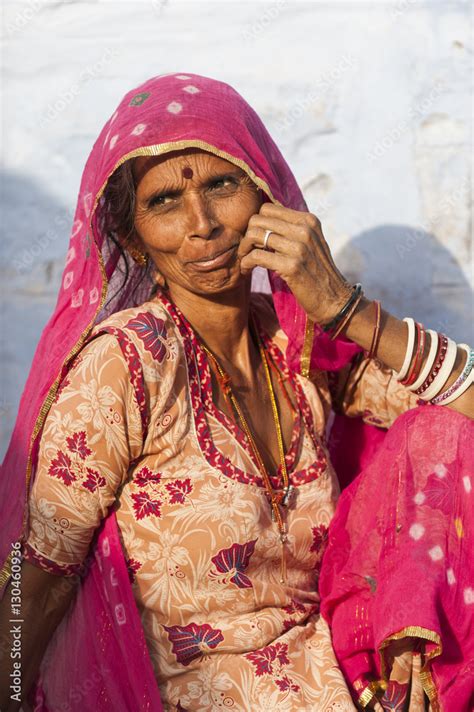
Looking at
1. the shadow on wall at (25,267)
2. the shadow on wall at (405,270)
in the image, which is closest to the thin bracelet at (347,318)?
the shadow on wall at (405,270)

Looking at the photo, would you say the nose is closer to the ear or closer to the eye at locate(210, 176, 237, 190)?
the eye at locate(210, 176, 237, 190)

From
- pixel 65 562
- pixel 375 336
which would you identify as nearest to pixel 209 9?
pixel 375 336

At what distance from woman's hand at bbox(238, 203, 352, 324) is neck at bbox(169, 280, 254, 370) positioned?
184 millimetres

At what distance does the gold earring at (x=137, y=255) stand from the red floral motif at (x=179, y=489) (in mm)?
529

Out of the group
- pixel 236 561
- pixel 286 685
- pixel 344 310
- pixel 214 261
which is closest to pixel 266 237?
pixel 214 261

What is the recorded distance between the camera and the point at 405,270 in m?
3.38

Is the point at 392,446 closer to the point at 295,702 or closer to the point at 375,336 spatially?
the point at 375,336

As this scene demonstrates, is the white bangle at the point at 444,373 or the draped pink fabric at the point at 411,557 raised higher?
the white bangle at the point at 444,373

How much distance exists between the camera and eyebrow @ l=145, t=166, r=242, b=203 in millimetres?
1899

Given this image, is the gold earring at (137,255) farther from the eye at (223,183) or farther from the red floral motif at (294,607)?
the red floral motif at (294,607)

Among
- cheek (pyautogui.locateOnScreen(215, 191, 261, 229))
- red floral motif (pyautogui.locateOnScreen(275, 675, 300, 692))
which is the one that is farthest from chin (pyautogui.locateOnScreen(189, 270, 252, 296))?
red floral motif (pyautogui.locateOnScreen(275, 675, 300, 692))

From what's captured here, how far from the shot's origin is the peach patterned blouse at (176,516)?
5.90ft

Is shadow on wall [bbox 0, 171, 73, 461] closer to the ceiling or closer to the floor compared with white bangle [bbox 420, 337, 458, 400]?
closer to the ceiling

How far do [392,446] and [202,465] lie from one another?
44cm
